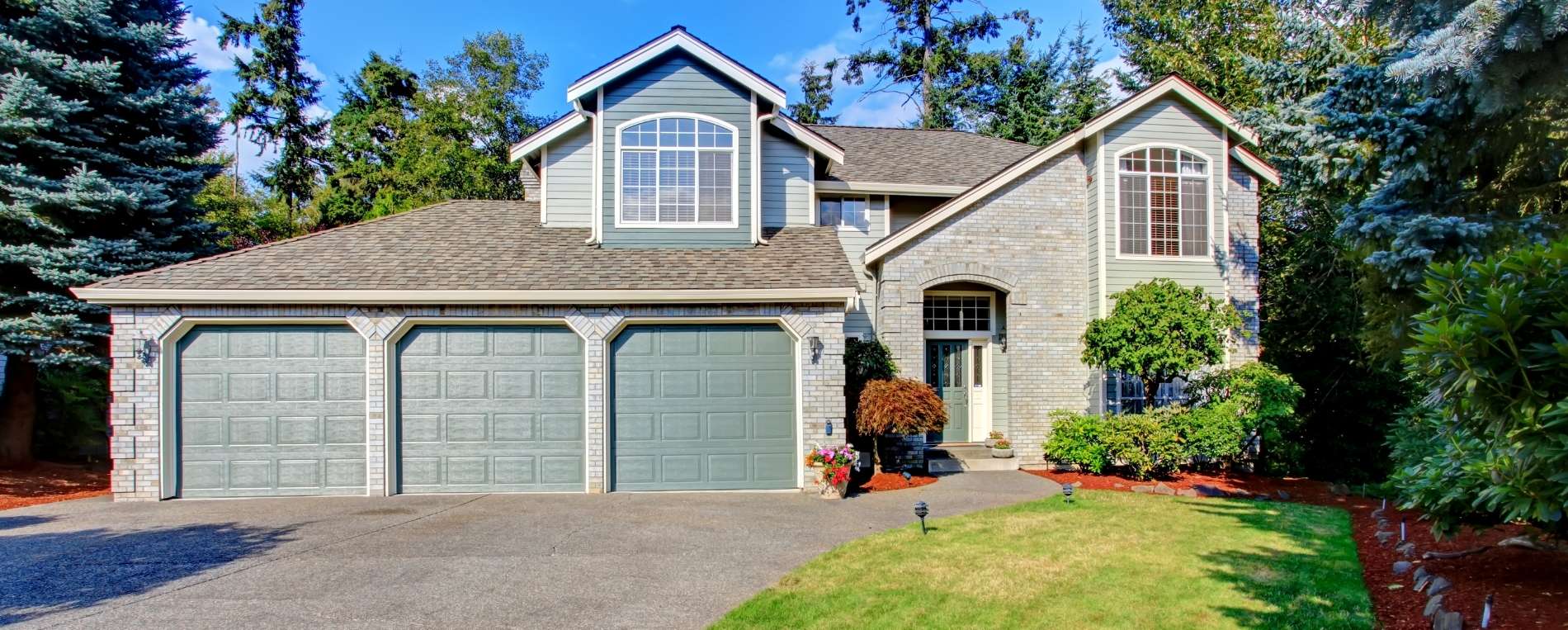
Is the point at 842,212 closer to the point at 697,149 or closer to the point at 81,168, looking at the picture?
the point at 697,149

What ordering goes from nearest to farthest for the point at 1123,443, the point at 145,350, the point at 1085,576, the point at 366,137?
the point at 1085,576, the point at 145,350, the point at 1123,443, the point at 366,137

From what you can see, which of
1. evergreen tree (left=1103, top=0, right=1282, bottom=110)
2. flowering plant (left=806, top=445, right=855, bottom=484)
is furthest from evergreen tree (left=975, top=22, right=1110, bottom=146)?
flowering plant (left=806, top=445, right=855, bottom=484)

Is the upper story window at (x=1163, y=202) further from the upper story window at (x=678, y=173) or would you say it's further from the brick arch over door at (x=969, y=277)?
the upper story window at (x=678, y=173)

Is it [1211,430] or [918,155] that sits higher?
[918,155]

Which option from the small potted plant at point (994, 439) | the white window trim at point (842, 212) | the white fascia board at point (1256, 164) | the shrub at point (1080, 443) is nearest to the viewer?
the shrub at point (1080, 443)

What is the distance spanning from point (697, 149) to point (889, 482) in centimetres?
599

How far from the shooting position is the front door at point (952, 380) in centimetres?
1449

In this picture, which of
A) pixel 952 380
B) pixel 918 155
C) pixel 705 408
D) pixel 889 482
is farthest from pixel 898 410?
pixel 918 155

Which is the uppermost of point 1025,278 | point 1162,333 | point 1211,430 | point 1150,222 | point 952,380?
point 1150,222

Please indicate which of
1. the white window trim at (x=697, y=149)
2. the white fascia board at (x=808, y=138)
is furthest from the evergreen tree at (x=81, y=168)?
the white fascia board at (x=808, y=138)

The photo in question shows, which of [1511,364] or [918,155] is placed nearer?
[1511,364]

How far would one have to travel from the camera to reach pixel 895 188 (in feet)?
48.9

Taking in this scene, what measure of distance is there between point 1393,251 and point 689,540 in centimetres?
846

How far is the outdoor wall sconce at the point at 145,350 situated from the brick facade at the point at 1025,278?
34.7 ft
